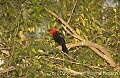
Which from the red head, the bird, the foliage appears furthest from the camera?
the red head

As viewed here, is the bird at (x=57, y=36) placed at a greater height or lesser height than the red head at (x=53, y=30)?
lesser

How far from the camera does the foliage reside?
3076mm

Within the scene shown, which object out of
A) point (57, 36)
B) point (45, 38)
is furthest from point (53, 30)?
point (45, 38)

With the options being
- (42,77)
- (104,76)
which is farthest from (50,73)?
(104,76)

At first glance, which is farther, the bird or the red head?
the red head

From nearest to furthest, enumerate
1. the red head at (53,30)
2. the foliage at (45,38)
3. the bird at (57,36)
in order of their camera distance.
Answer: the foliage at (45,38) → the bird at (57,36) → the red head at (53,30)

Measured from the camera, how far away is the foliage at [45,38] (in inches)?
121

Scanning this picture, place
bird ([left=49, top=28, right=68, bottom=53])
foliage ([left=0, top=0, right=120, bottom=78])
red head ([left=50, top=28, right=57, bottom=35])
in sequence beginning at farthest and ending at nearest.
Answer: red head ([left=50, top=28, right=57, bottom=35])
bird ([left=49, top=28, right=68, bottom=53])
foliage ([left=0, top=0, right=120, bottom=78])

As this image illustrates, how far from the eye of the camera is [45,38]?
3502mm

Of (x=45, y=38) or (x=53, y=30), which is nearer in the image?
(x=45, y=38)

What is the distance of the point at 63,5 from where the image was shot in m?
3.56

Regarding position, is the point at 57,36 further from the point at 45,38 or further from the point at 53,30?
the point at 45,38

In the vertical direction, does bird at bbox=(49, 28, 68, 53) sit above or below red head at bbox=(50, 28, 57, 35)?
below

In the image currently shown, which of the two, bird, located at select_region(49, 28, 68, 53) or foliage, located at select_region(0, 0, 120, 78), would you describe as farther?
bird, located at select_region(49, 28, 68, 53)
